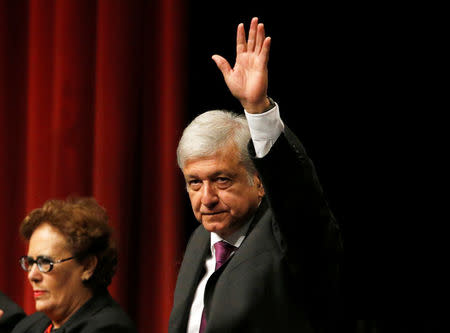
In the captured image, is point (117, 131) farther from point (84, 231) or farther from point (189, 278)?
point (189, 278)

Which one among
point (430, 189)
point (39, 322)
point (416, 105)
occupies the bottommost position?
point (39, 322)

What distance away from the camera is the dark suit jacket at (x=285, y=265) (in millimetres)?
1354

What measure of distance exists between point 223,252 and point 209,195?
0.19 m

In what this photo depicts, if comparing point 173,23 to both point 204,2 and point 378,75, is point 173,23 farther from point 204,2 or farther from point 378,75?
point 378,75

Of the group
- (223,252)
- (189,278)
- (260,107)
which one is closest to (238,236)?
(223,252)

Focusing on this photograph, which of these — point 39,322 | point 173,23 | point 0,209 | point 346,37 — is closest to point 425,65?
point 346,37

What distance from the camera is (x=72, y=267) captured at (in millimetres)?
1890

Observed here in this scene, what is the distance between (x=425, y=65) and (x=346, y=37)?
0.30m

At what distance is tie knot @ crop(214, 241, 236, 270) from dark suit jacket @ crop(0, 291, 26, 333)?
90cm

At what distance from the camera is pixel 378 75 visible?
2.13 meters

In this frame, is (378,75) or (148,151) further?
(148,151)

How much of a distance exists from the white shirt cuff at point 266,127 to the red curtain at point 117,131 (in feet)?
3.72

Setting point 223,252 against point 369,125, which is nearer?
point 223,252

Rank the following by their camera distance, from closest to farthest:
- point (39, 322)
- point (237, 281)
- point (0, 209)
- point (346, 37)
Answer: point (237, 281), point (39, 322), point (346, 37), point (0, 209)
